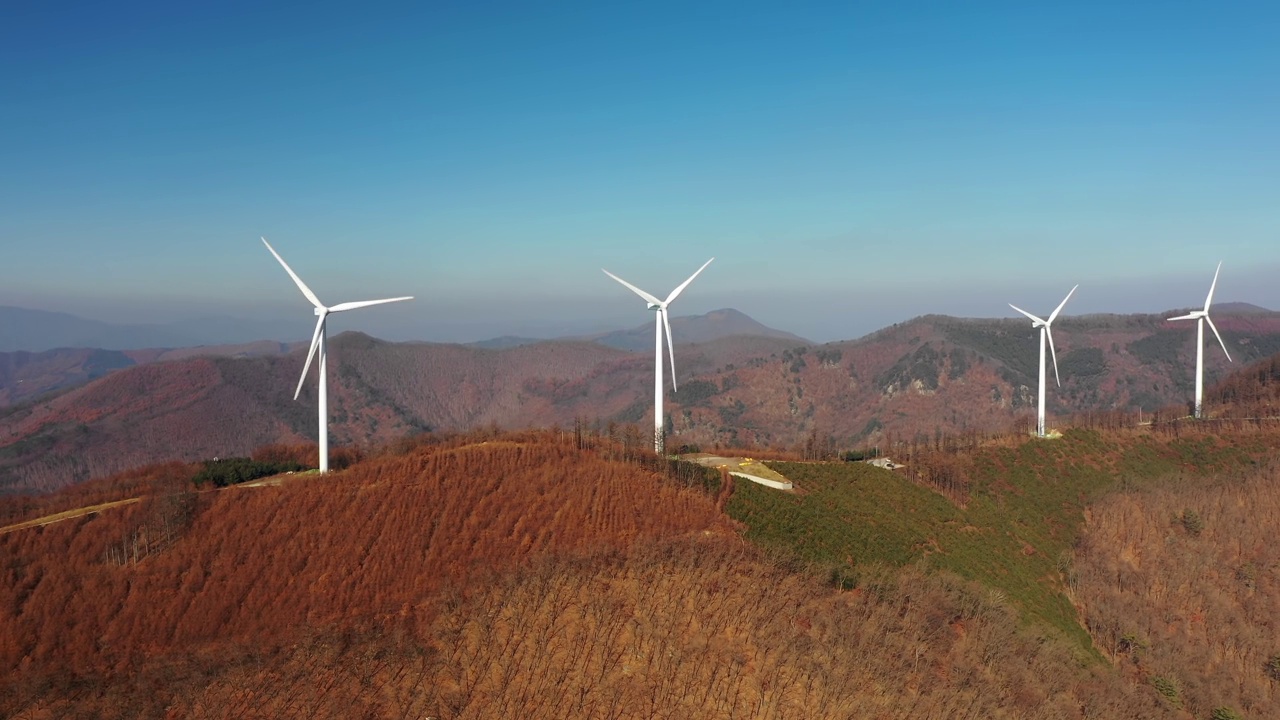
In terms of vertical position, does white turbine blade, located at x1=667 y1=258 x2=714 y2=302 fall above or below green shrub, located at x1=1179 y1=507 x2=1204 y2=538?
above

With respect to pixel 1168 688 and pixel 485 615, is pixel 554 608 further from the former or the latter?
pixel 1168 688

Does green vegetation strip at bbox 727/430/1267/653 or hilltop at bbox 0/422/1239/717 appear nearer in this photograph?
hilltop at bbox 0/422/1239/717

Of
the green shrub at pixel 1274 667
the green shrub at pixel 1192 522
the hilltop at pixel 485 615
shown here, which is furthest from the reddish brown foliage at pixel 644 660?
the green shrub at pixel 1192 522

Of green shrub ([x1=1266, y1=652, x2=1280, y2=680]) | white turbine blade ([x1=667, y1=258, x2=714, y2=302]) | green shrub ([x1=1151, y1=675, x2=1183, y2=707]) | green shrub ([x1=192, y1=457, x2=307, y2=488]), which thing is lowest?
green shrub ([x1=1266, y1=652, x2=1280, y2=680])

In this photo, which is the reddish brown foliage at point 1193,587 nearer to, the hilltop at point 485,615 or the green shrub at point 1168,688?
the green shrub at point 1168,688

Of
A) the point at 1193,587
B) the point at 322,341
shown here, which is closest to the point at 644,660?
the point at 322,341

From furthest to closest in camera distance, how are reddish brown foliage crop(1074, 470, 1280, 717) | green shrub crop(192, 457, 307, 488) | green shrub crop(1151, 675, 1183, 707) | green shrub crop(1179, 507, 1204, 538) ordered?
1. green shrub crop(1179, 507, 1204, 538)
2. green shrub crop(192, 457, 307, 488)
3. reddish brown foliage crop(1074, 470, 1280, 717)
4. green shrub crop(1151, 675, 1183, 707)

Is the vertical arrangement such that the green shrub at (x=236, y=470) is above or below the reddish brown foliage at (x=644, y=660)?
above

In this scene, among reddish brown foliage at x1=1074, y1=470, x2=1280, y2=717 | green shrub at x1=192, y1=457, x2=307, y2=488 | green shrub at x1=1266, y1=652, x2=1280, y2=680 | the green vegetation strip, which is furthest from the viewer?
green shrub at x1=192, y1=457, x2=307, y2=488

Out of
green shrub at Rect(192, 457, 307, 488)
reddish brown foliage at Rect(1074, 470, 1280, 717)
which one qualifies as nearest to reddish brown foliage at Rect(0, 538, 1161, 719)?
reddish brown foliage at Rect(1074, 470, 1280, 717)

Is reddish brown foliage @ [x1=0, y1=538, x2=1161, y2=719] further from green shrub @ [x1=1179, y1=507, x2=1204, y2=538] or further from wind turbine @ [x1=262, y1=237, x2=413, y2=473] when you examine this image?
green shrub @ [x1=1179, y1=507, x2=1204, y2=538]
